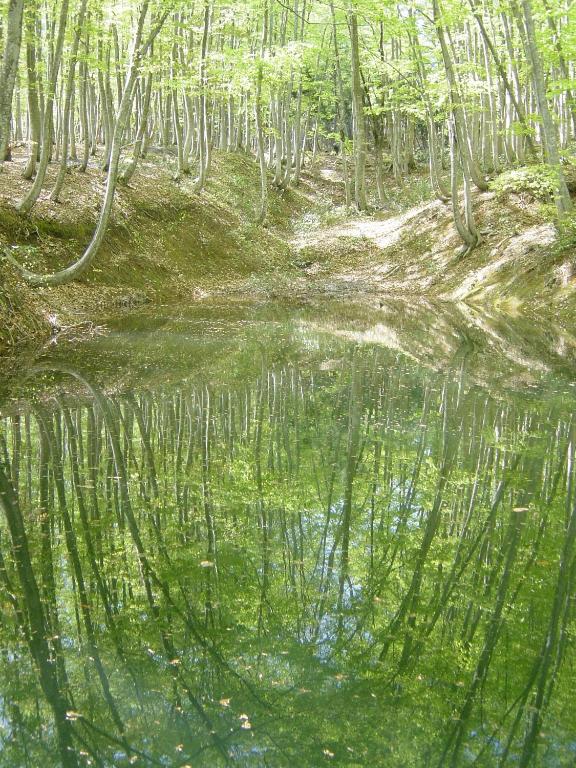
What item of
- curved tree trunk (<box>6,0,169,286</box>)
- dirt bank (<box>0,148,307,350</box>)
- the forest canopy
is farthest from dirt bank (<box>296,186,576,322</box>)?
curved tree trunk (<box>6,0,169,286</box>)

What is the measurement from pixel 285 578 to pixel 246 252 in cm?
2199

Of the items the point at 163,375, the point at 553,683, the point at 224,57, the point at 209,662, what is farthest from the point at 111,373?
the point at 224,57

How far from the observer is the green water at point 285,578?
10.7ft

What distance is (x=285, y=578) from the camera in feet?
15.3

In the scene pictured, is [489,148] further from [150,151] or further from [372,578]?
[372,578]

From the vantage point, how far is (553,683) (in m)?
3.64

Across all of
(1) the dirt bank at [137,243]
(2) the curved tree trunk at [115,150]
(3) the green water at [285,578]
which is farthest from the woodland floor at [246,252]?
(3) the green water at [285,578]

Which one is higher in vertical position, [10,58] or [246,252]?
[10,58]

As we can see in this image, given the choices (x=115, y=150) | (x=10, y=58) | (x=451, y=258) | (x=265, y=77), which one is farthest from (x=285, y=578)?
(x=265, y=77)

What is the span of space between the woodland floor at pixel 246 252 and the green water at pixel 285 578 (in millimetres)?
6258

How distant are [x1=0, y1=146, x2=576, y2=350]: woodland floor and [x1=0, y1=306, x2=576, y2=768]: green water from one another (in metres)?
6.26

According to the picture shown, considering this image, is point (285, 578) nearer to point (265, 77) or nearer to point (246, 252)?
point (246, 252)

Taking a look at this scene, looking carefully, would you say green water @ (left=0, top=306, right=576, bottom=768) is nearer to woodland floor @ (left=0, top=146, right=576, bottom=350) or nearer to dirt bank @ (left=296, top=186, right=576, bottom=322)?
woodland floor @ (left=0, top=146, right=576, bottom=350)

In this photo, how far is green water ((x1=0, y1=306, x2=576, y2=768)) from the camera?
10.7 ft
